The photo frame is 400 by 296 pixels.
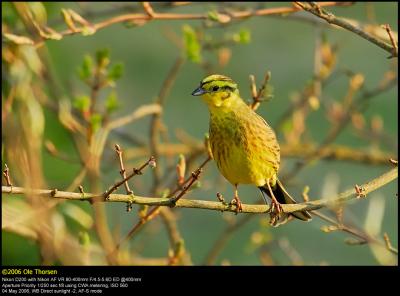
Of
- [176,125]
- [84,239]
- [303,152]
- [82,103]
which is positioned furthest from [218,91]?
[176,125]

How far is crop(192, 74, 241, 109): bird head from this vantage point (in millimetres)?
3359

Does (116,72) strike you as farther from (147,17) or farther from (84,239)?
(84,239)

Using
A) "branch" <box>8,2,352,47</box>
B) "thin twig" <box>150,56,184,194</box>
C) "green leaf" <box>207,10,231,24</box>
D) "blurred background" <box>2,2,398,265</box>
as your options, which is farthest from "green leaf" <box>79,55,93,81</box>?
"green leaf" <box>207,10,231,24</box>

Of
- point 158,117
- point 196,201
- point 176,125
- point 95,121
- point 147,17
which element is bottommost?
point 196,201

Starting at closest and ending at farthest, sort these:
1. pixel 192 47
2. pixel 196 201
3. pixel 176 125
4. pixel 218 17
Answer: pixel 196 201 → pixel 218 17 → pixel 192 47 → pixel 176 125

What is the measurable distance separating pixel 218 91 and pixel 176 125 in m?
5.18

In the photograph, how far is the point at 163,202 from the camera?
2527 millimetres

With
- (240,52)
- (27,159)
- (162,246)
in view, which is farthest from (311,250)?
(27,159)

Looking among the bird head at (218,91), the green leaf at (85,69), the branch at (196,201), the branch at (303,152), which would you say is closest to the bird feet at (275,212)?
the branch at (196,201)

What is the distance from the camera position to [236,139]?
3.47 metres

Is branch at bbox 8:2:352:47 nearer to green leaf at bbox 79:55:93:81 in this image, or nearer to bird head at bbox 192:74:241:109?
green leaf at bbox 79:55:93:81

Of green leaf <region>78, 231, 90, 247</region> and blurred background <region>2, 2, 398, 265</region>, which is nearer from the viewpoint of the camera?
green leaf <region>78, 231, 90, 247</region>
